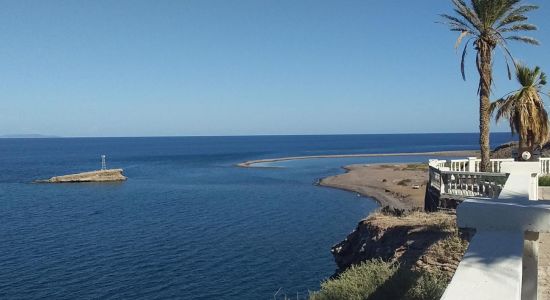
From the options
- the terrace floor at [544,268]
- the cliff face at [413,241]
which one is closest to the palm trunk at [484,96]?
the cliff face at [413,241]

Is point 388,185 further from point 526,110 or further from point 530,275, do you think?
point 530,275

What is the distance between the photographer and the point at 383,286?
31.8 feet

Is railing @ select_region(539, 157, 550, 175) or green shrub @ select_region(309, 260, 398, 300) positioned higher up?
railing @ select_region(539, 157, 550, 175)

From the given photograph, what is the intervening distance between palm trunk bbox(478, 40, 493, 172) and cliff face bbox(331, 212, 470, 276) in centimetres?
412

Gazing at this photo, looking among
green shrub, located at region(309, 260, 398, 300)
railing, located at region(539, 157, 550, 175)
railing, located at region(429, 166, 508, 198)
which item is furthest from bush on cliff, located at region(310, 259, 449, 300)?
railing, located at region(539, 157, 550, 175)

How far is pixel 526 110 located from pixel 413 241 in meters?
8.45

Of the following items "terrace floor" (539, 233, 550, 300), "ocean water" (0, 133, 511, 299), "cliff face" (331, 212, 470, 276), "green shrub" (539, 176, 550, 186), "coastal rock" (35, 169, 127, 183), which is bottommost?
"ocean water" (0, 133, 511, 299)

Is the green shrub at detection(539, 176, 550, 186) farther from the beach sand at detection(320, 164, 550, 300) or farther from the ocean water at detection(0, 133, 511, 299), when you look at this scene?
the beach sand at detection(320, 164, 550, 300)

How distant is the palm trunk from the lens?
19312 millimetres

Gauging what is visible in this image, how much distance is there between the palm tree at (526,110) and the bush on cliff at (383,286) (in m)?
10.9

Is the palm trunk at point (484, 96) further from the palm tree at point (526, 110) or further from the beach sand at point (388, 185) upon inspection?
the beach sand at point (388, 185)

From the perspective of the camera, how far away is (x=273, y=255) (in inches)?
1083

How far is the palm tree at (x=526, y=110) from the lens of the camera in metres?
19.4

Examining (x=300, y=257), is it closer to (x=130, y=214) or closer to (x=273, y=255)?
(x=273, y=255)
